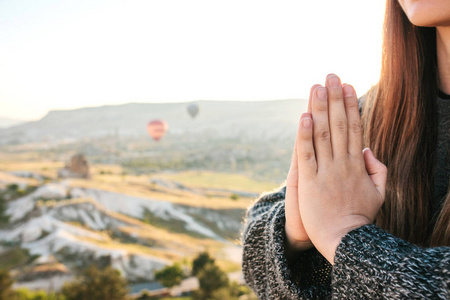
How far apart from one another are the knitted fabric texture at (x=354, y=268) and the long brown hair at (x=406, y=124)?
0.31 meters

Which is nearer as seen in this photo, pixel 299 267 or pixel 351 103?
pixel 351 103

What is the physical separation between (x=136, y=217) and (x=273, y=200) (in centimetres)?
2919

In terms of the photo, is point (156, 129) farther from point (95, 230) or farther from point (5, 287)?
point (5, 287)

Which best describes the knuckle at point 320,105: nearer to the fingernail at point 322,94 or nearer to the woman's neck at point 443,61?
the fingernail at point 322,94

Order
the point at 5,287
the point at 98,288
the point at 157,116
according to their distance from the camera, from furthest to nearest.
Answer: the point at 157,116 → the point at 5,287 → the point at 98,288

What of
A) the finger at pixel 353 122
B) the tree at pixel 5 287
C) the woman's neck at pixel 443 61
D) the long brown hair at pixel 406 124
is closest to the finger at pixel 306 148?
the finger at pixel 353 122

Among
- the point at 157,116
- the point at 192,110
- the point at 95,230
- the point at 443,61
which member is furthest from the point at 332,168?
the point at 157,116

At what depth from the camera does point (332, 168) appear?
948mm

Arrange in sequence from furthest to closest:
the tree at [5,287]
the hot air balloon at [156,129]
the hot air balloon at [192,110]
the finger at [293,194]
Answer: the hot air balloon at [192,110]
the hot air balloon at [156,129]
the tree at [5,287]
the finger at [293,194]

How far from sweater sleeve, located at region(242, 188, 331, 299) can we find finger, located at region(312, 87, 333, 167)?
26 cm

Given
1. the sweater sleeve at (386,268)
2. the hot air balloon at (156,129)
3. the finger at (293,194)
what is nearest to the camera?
the sweater sleeve at (386,268)

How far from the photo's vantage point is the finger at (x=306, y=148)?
3.10ft

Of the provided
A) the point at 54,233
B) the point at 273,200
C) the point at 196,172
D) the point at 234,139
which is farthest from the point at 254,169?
the point at 273,200

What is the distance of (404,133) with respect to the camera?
1.23m
